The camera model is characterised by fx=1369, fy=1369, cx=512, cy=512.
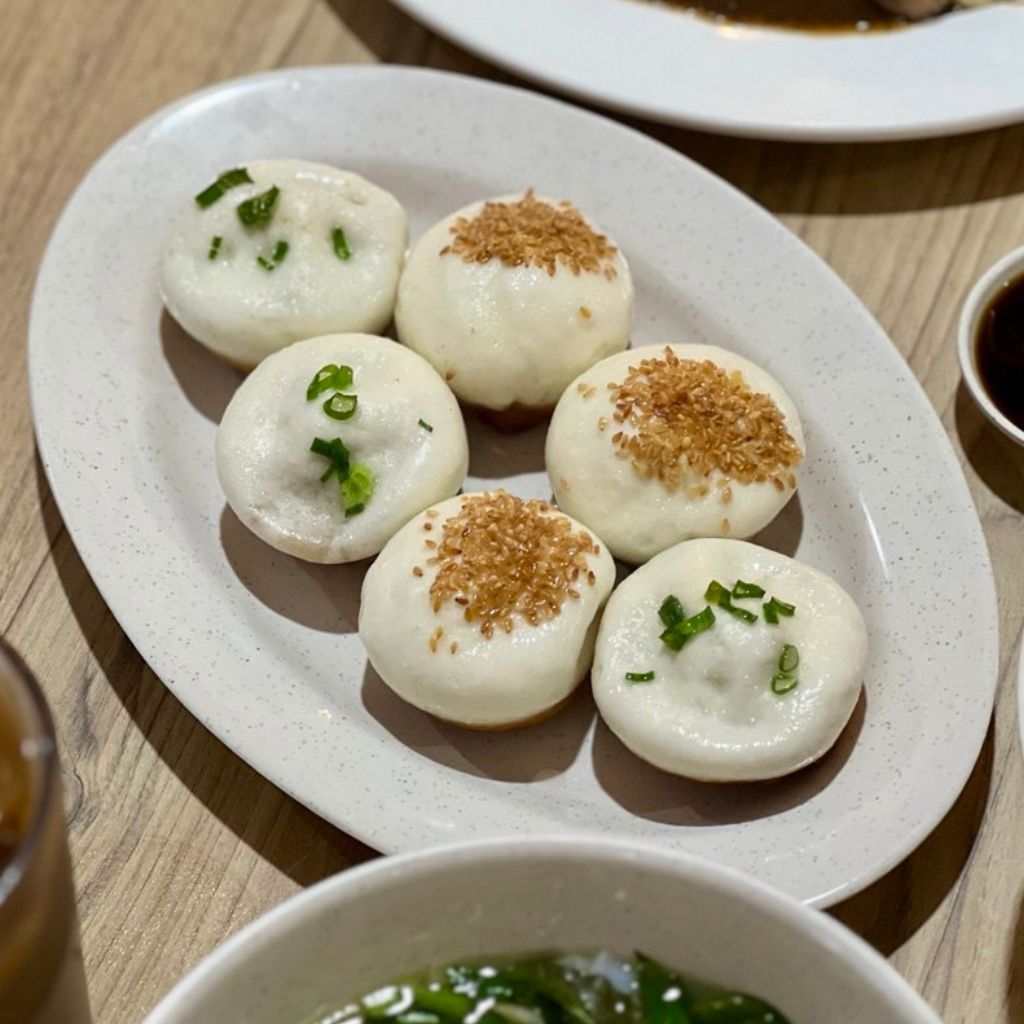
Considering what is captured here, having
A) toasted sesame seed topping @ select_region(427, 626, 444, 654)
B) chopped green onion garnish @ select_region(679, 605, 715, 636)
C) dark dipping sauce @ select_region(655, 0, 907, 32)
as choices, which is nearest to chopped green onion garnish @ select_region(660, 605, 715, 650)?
chopped green onion garnish @ select_region(679, 605, 715, 636)

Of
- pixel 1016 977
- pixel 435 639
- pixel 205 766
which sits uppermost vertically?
pixel 435 639

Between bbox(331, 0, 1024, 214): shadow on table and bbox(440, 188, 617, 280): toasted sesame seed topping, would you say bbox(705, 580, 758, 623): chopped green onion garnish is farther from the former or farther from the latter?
bbox(331, 0, 1024, 214): shadow on table

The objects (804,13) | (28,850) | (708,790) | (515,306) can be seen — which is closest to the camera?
(28,850)

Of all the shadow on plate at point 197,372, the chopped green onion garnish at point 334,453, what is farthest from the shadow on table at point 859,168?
the chopped green onion garnish at point 334,453

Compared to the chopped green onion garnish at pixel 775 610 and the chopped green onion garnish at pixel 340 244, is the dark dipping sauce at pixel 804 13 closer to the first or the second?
the chopped green onion garnish at pixel 340 244

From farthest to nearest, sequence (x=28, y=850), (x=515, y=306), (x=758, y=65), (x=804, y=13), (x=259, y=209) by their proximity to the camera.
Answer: (x=804, y=13)
(x=758, y=65)
(x=259, y=209)
(x=515, y=306)
(x=28, y=850)

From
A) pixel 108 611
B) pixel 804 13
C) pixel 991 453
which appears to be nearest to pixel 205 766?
pixel 108 611

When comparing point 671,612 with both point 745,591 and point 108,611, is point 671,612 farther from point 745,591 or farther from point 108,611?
point 108,611
